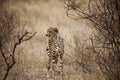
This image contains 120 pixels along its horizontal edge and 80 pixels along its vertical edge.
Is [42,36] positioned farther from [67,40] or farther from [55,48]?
[55,48]

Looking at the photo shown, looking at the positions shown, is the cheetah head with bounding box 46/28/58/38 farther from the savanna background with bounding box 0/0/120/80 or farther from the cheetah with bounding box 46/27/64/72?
the savanna background with bounding box 0/0/120/80

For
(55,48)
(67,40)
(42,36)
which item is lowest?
(55,48)

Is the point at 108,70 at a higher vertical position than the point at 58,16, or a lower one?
lower

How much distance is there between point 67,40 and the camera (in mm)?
14211

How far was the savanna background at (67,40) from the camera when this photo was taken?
8539 millimetres

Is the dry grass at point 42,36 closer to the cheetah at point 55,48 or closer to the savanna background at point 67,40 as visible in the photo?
the savanna background at point 67,40

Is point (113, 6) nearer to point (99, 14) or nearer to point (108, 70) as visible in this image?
point (99, 14)

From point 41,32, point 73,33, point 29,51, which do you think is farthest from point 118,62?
point 41,32

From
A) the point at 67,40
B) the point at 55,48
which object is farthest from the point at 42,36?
the point at 55,48

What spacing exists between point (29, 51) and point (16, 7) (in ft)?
22.0

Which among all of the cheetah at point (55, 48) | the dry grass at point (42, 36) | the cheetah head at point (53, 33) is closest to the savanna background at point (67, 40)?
the dry grass at point (42, 36)

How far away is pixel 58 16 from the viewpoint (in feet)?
61.0

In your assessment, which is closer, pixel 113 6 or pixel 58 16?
pixel 113 6

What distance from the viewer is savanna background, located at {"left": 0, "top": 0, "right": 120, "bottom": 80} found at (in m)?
8.54
